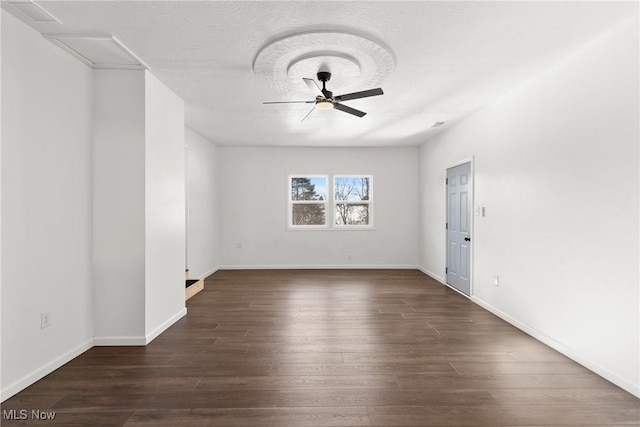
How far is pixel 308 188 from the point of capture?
7.26 metres

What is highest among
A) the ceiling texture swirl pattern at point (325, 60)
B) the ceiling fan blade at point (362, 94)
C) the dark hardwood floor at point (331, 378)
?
the ceiling texture swirl pattern at point (325, 60)

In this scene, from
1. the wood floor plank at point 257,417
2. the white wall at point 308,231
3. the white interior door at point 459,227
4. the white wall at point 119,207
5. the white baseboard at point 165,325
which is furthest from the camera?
the white wall at point 308,231

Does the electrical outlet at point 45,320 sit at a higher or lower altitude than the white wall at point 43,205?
lower

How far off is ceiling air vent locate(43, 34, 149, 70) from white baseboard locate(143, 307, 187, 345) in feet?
8.37

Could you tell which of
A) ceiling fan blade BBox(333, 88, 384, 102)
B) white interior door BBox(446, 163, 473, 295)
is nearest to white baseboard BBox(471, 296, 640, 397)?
white interior door BBox(446, 163, 473, 295)

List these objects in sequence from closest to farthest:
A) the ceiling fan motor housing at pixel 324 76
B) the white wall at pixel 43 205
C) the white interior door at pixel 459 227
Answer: the white wall at pixel 43 205
the ceiling fan motor housing at pixel 324 76
the white interior door at pixel 459 227

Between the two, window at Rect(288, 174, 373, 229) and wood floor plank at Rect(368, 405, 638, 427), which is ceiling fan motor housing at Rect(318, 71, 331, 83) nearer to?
wood floor plank at Rect(368, 405, 638, 427)

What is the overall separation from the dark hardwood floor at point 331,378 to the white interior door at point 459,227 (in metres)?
1.03

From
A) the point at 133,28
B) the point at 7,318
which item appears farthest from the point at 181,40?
the point at 7,318

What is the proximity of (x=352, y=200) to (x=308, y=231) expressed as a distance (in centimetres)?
118

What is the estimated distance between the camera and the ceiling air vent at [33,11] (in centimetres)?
216

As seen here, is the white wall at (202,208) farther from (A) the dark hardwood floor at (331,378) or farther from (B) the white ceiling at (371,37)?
(A) the dark hardwood floor at (331,378)

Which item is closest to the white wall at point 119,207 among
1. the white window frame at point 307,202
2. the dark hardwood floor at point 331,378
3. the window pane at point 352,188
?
the dark hardwood floor at point 331,378

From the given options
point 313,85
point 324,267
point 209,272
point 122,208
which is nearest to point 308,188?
point 324,267
